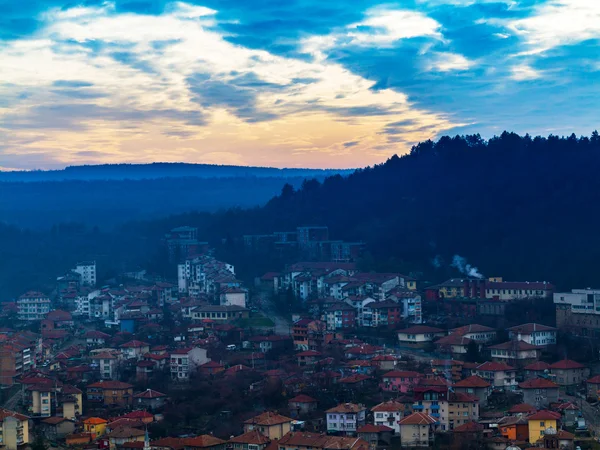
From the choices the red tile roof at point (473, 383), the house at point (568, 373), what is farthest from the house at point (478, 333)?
the red tile roof at point (473, 383)

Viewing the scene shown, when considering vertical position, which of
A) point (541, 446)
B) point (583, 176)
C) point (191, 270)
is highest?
point (583, 176)

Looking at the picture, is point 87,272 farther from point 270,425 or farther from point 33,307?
point 270,425

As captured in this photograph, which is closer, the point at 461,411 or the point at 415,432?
the point at 415,432

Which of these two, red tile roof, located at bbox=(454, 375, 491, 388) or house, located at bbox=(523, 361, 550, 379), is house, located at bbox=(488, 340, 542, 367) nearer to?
house, located at bbox=(523, 361, 550, 379)

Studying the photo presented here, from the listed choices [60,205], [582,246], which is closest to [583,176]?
[582,246]

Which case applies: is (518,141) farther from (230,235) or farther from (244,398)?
(244,398)

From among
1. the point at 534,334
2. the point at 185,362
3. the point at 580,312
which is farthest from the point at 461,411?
the point at 580,312

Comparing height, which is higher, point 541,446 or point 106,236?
point 106,236
